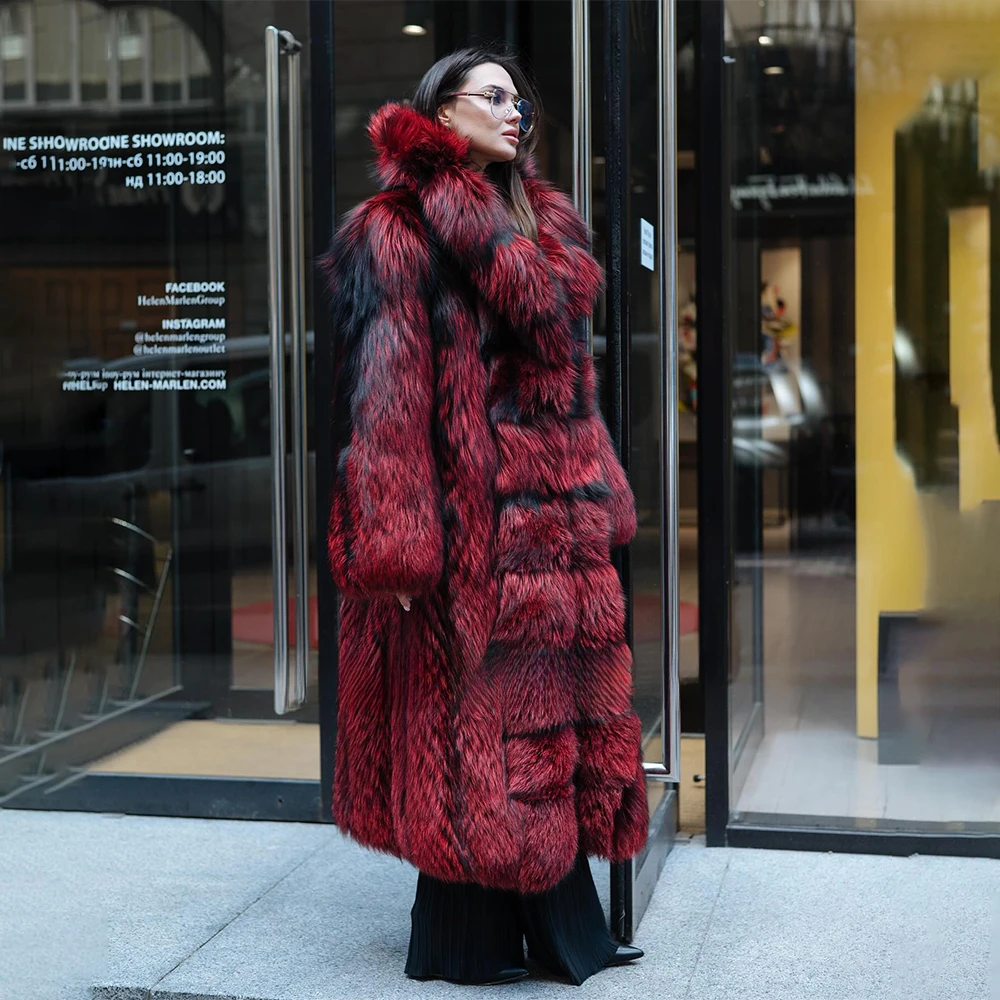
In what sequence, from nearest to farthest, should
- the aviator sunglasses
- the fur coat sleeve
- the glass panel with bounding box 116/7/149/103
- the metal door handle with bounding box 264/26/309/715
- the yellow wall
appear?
the fur coat sleeve
the aviator sunglasses
the metal door handle with bounding box 264/26/309/715
the yellow wall
the glass panel with bounding box 116/7/149/103

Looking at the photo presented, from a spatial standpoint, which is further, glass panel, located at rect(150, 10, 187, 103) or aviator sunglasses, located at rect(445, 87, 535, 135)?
glass panel, located at rect(150, 10, 187, 103)

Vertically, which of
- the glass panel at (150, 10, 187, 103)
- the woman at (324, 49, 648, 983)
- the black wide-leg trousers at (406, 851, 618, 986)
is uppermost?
the glass panel at (150, 10, 187, 103)

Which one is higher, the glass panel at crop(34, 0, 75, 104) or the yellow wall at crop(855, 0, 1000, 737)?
the glass panel at crop(34, 0, 75, 104)

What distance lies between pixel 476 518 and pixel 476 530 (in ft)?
0.08

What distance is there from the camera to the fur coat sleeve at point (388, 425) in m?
2.75

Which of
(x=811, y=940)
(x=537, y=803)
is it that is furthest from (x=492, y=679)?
(x=811, y=940)

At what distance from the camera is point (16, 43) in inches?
176

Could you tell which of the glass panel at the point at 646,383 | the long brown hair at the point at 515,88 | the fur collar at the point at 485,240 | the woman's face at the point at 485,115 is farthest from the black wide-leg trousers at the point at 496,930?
the woman's face at the point at 485,115

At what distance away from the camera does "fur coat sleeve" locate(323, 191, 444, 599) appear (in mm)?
Result: 2750

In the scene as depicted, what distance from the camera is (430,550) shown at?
276 cm

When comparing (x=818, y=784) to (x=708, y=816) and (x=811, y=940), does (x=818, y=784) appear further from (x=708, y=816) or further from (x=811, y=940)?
(x=811, y=940)

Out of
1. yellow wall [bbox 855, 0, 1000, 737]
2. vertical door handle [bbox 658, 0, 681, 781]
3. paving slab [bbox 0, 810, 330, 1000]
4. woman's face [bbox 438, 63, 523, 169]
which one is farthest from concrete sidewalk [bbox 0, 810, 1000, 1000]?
woman's face [bbox 438, 63, 523, 169]

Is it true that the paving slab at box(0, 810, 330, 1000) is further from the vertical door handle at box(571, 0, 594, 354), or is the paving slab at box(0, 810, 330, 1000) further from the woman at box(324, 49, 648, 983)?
the vertical door handle at box(571, 0, 594, 354)

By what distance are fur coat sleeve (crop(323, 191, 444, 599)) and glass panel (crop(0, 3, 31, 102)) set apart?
208cm
